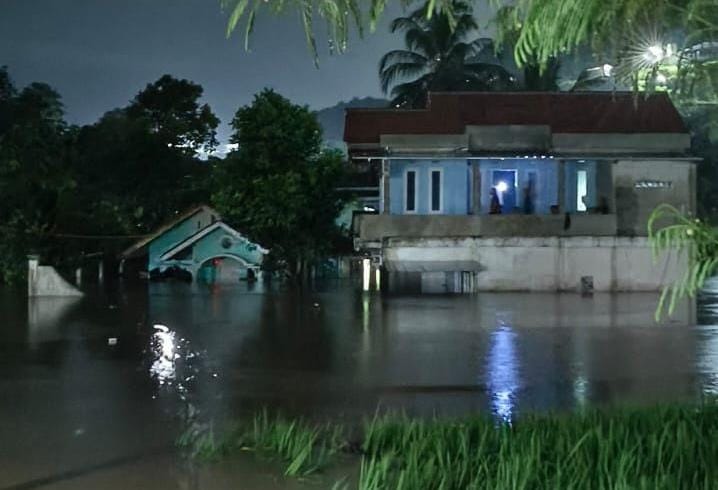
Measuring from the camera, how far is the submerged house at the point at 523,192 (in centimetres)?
3325

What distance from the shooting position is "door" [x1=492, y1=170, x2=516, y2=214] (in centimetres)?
3578

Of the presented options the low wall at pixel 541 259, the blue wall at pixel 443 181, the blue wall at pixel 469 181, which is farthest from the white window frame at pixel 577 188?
the blue wall at pixel 443 181

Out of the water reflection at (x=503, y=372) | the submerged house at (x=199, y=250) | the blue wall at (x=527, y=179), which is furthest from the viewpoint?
the submerged house at (x=199, y=250)

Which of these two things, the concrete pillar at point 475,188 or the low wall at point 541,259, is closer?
the low wall at point 541,259

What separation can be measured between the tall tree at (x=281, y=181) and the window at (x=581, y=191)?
8.65 meters

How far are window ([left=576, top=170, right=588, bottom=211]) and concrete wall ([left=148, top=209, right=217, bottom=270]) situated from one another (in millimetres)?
15551

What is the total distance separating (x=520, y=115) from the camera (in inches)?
1432

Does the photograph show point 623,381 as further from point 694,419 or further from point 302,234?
point 302,234

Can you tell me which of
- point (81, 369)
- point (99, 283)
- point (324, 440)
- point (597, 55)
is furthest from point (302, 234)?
point (597, 55)

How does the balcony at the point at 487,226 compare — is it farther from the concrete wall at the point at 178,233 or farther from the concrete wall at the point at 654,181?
the concrete wall at the point at 178,233

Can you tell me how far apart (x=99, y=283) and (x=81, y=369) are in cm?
2789

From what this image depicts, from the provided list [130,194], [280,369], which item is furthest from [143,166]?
[280,369]

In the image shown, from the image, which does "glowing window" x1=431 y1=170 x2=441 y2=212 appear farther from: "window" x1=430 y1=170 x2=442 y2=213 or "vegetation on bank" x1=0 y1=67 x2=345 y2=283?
"vegetation on bank" x1=0 y1=67 x2=345 y2=283

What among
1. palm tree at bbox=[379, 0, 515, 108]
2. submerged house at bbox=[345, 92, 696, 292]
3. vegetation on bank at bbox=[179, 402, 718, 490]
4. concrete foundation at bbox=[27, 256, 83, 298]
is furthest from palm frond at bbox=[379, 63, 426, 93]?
vegetation on bank at bbox=[179, 402, 718, 490]
